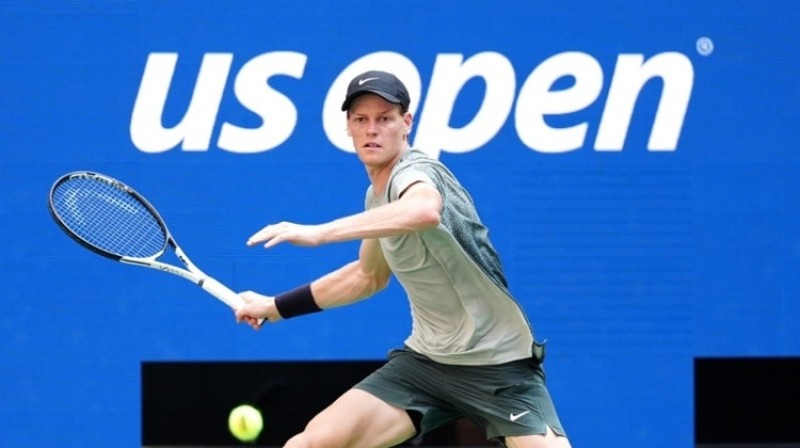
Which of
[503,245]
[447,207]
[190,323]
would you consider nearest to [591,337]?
[503,245]

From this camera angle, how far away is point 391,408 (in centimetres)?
414

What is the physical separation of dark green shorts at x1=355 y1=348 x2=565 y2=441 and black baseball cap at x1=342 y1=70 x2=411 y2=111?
75cm

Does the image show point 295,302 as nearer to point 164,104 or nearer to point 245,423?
point 164,104

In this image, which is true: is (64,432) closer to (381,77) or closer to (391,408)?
(391,408)

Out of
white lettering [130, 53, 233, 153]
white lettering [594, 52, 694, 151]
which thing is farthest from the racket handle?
white lettering [594, 52, 694, 151]

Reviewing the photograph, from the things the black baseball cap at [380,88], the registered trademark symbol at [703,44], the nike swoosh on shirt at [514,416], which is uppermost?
the registered trademark symbol at [703,44]

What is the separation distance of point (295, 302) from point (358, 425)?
16.3 inches

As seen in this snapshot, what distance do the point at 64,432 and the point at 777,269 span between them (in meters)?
2.80

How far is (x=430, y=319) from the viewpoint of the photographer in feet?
13.5

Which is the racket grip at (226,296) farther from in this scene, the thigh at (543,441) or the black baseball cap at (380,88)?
the thigh at (543,441)

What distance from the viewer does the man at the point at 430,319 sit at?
3.93 m

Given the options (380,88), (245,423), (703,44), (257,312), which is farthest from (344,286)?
(703,44)

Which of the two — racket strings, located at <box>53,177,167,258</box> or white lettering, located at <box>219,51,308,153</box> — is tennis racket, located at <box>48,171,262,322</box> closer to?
racket strings, located at <box>53,177,167,258</box>

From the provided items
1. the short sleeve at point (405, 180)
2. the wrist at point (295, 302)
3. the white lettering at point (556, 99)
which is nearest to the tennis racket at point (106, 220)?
the wrist at point (295, 302)
